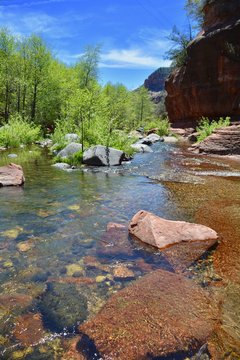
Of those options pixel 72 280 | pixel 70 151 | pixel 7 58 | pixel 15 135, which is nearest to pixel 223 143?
pixel 70 151

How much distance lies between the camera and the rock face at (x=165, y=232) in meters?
4.59

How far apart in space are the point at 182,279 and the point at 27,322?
5.96 ft

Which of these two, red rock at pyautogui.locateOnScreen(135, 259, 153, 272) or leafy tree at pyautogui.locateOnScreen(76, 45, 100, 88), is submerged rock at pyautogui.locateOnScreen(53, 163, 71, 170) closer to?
red rock at pyautogui.locateOnScreen(135, 259, 153, 272)

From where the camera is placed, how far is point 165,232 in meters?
4.77

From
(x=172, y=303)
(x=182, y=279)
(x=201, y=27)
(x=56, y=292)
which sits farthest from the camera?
(x=201, y=27)

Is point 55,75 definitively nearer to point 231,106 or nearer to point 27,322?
point 231,106

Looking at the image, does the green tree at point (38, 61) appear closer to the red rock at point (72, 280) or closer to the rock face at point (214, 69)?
the rock face at point (214, 69)

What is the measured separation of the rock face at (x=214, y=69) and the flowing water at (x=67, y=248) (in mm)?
23199

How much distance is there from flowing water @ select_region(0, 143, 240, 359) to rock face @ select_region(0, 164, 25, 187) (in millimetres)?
344

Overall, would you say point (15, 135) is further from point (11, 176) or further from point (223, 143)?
point (223, 143)

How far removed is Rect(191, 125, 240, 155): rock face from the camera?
1603 cm

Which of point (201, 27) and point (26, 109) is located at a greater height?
point (201, 27)

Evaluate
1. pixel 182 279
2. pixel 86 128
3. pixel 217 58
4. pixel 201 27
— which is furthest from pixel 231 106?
pixel 182 279

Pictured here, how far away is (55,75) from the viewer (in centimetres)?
3622
